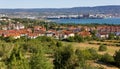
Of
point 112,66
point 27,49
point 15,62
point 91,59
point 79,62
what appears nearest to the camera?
point 15,62

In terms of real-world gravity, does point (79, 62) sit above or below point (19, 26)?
above

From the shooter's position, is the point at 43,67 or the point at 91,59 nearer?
the point at 43,67

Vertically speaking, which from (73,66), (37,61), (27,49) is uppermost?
(37,61)

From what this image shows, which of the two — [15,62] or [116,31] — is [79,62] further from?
[116,31]

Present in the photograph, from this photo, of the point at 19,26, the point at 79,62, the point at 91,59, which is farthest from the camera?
the point at 19,26

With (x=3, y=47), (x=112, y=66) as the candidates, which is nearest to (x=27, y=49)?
(x=3, y=47)

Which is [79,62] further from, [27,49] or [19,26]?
[19,26]

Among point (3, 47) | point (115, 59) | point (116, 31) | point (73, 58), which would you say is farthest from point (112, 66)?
point (116, 31)

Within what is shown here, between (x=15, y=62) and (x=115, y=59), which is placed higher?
(x=15, y=62)

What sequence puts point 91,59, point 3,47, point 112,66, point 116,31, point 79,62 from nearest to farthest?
point 79,62
point 112,66
point 91,59
point 3,47
point 116,31
